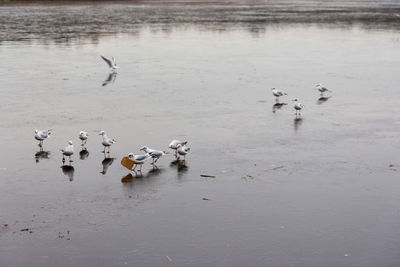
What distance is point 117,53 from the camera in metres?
37.0

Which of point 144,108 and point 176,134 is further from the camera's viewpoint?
point 144,108

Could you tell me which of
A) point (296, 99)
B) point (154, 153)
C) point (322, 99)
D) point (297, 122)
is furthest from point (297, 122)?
point (154, 153)

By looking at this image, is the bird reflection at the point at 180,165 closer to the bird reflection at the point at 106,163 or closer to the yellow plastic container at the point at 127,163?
the yellow plastic container at the point at 127,163

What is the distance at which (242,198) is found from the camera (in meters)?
13.1

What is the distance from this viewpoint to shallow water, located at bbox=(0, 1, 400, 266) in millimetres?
10930

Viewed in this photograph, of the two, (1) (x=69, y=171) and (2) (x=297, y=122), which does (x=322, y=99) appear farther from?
(1) (x=69, y=171)

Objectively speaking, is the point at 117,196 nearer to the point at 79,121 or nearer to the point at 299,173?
the point at 299,173

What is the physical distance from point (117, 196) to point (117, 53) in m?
24.6

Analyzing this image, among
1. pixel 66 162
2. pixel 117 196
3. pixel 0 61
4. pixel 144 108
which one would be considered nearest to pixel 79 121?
pixel 144 108

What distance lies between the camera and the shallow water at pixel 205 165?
35.9ft

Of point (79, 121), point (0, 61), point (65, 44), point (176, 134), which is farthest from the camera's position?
point (65, 44)

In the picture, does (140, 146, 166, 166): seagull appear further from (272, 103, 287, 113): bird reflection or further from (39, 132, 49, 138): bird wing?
(272, 103, 287, 113): bird reflection

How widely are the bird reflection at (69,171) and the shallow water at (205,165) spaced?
0.09 metres

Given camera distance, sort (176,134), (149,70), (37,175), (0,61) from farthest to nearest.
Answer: (0,61), (149,70), (176,134), (37,175)
